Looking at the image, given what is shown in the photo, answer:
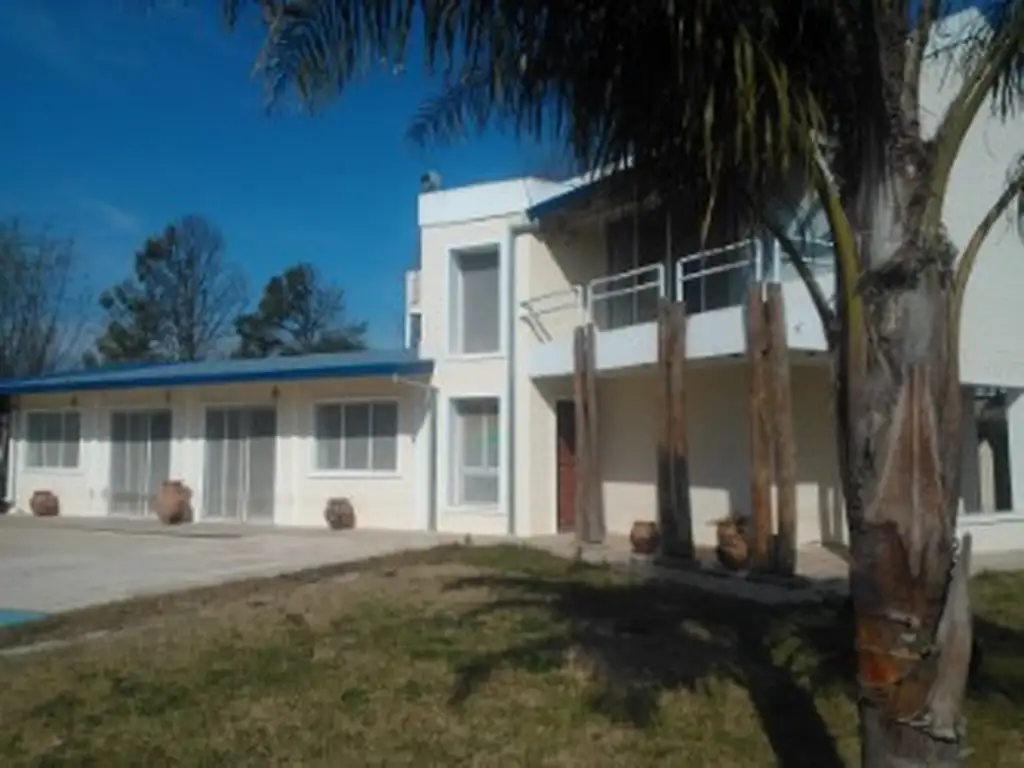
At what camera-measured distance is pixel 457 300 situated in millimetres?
19484

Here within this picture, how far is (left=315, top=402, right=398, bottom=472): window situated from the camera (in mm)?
20141

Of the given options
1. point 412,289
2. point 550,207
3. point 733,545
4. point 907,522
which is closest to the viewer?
point 907,522

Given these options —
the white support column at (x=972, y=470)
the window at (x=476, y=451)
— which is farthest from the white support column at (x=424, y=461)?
the white support column at (x=972, y=470)

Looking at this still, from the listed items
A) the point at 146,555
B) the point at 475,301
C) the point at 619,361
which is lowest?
the point at 146,555

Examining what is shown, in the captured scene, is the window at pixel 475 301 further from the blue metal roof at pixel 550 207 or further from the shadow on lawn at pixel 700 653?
the shadow on lawn at pixel 700 653

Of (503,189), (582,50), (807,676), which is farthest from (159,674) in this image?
(503,189)

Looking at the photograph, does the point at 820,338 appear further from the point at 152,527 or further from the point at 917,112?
the point at 152,527

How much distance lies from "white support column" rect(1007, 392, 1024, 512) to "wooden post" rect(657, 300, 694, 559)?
5734mm

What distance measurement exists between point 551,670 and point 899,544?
14.2 feet

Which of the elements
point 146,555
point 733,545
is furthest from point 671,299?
point 146,555

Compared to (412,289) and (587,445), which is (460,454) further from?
(412,289)

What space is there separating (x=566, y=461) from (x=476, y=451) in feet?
5.73

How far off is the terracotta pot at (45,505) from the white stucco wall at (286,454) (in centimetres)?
29

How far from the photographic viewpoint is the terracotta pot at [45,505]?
25.4 meters
